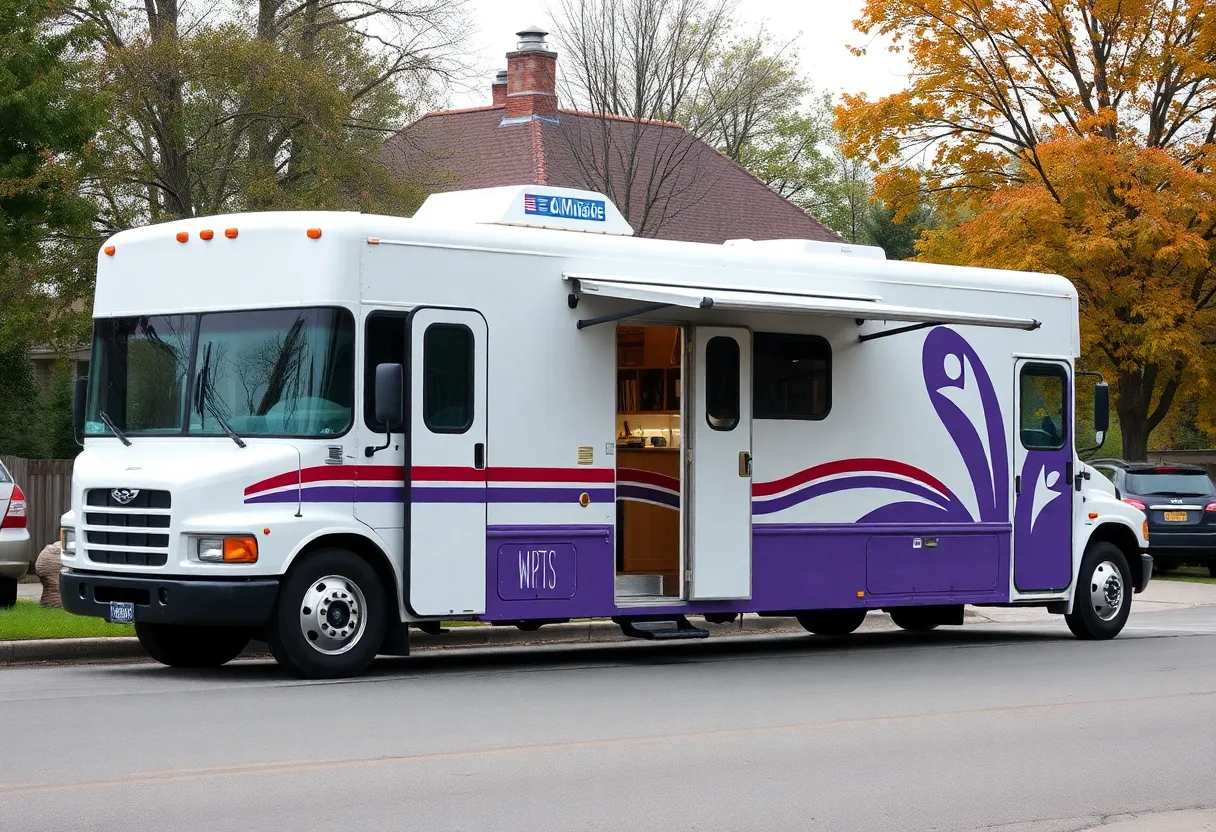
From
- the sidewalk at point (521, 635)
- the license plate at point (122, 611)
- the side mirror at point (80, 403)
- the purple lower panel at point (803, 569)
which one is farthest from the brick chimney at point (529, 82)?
the license plate at point (122, 611)

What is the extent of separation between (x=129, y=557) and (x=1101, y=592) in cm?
901

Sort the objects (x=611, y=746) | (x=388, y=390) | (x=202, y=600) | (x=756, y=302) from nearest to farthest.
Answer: (x=611, y=746), (x=202, y=600), (x=388, y=390), (x=756, y=302)

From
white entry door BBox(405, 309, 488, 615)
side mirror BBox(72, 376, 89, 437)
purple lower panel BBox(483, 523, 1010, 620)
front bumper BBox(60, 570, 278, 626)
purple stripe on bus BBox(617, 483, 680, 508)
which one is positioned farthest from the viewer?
purple stripe on bus BBox(617, 483, 680, 508)

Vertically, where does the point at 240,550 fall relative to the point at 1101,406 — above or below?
below

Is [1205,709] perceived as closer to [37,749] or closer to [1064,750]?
[1064,750]

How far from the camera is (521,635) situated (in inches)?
610

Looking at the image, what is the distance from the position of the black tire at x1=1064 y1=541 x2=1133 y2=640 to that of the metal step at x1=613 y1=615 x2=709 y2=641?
439 centimetres

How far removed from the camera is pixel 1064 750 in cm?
944

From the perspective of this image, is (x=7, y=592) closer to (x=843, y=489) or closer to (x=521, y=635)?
(x=521, y=635)

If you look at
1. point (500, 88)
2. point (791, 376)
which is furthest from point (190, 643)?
point (500, 88)

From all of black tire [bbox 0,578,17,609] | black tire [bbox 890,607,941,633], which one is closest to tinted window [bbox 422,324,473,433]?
black tire [bbox 890,607,941,633]

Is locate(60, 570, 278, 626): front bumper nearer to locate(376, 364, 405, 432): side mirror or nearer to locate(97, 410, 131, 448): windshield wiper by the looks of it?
locate(97, 410, 131, 448): windshield wiper

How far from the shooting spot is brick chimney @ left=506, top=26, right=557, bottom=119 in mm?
40312

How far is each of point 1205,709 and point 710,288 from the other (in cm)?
477
